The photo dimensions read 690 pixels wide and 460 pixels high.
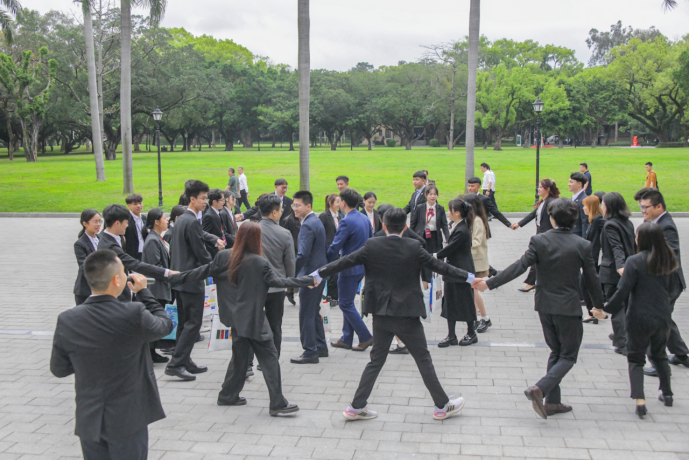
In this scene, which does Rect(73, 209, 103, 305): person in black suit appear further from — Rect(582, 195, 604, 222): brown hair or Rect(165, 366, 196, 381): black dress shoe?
Rect(582, 195, 604, 222): brown hair

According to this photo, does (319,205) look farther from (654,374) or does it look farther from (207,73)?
(207,73)

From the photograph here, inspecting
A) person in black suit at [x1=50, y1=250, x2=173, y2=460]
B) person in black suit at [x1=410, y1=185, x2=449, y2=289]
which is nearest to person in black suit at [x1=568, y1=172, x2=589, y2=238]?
person in black suit at [x1=410, y1=185, x2=449, y2=289]

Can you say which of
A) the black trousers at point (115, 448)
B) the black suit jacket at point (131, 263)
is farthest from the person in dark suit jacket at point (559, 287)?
the black suit jacket at point (131, 263)

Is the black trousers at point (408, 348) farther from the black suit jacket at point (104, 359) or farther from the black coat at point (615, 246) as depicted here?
the black coat at point (615, 246)

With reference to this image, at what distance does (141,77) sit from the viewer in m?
52.9

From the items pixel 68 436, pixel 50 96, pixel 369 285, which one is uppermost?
pixel 50 96

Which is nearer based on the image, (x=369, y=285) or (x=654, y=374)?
(x=369, y=285)

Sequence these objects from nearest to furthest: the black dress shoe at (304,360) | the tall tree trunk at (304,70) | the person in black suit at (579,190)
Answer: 1. the black dress shoe at (304,360)
2. the person in black suit at (579,190)
3. the tall tree trunk at (304,70)

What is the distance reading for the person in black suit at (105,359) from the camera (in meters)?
3.36

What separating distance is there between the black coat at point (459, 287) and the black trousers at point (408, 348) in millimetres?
2016

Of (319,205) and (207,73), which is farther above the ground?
(207,73)

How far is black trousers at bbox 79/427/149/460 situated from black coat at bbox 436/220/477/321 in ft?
13.9

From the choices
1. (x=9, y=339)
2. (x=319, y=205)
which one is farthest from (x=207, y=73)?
(x=9, y=339)

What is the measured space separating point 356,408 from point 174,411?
172cm
